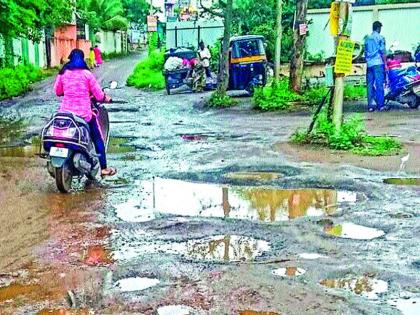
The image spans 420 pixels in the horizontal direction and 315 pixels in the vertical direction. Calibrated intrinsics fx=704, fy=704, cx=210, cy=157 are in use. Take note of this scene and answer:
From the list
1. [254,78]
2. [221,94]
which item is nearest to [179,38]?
[254,78]

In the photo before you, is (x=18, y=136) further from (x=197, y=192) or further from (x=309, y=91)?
(x=309, y=91)

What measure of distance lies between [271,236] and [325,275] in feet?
3.75

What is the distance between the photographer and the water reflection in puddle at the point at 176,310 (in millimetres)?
4414

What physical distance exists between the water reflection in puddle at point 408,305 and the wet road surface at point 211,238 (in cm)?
1

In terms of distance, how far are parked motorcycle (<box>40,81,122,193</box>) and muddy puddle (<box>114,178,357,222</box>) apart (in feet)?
2.70

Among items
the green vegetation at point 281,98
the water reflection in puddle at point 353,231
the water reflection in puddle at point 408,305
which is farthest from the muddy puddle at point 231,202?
the green vegetation at point 281,98

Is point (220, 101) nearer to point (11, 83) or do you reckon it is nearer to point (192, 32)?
point (11, 83)

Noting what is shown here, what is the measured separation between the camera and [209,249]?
19.2ft

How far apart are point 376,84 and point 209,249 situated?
35.8 ft

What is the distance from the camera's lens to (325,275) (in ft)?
16.8

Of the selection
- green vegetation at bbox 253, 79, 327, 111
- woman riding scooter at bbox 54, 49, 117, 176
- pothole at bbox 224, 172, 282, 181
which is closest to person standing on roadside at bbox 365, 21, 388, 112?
green vegetation at bbox 253, 79, 327, 111

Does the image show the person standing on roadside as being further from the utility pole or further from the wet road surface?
the wet road surface

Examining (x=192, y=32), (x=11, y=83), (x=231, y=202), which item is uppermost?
(x=192, y=32)

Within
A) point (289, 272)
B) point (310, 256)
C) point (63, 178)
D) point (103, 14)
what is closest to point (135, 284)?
point (289, 272)
